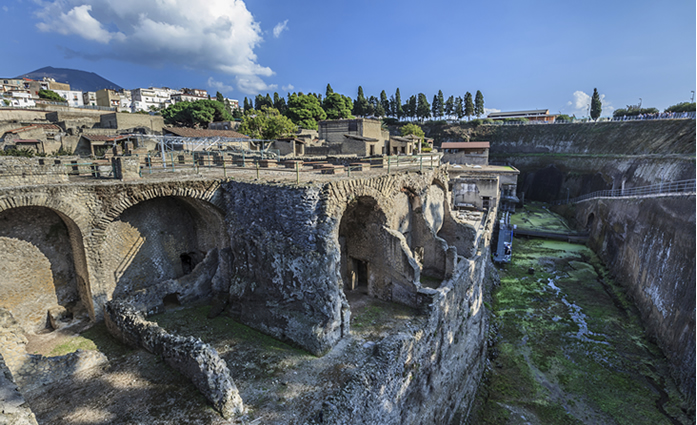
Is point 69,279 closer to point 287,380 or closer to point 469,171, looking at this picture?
point 287,380

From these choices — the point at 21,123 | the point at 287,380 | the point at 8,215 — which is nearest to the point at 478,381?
the point at 287,380

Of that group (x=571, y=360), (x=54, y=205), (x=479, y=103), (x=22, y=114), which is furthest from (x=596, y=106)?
(x=22, y=114)

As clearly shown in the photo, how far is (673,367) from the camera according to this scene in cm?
1519

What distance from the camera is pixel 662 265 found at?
1878cm

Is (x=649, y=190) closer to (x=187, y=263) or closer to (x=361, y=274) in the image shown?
(x=361, y=274)

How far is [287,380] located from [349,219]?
273 inches

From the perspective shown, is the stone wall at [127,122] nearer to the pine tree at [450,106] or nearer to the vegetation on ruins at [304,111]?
the vegetation on ruins at [304,111]

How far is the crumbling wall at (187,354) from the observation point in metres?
7.74

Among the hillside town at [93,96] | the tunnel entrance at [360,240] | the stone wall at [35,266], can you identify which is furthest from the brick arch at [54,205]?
the hillside town at [93,96]

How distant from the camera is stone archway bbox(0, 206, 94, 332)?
11.2 meters

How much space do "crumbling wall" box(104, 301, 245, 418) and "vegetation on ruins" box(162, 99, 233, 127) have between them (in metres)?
46.5

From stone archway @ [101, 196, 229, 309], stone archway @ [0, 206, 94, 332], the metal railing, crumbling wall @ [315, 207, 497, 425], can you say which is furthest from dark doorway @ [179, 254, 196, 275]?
the metal railing

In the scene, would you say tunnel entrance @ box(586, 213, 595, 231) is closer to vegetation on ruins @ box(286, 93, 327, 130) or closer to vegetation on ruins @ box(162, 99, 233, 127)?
vegetation on ruins @ box(286, 93, 327, 130)

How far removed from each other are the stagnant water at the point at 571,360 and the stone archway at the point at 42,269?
1569 cm
